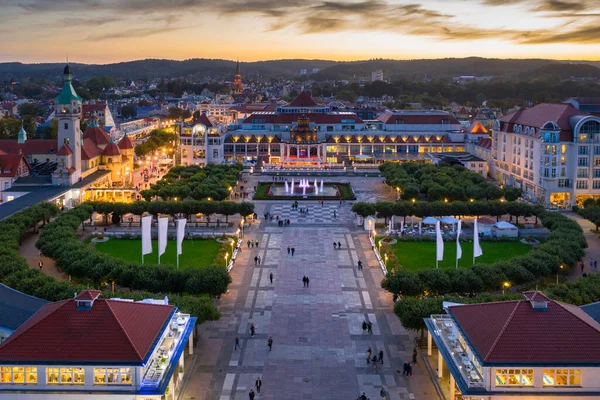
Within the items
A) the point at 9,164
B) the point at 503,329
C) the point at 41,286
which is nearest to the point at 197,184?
the point at 9,164

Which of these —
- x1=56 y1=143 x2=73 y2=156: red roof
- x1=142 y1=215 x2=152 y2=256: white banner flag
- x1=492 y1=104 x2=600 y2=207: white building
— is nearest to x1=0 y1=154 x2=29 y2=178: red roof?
x1=56 y1=143 x2=73 y2=156: red roof

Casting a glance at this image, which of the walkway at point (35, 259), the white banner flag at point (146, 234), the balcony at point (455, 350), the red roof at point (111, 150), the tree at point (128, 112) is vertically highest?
the tree at point (128, 112)

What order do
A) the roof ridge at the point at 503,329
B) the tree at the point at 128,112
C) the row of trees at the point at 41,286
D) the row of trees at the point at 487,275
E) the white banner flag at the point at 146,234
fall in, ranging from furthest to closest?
the tree at the point at 128,112, the white banner flag at the point at 146,234, the row of trees at the point at 487,275, the row of trees at the point at 41,286, the roof ridge at the point at 503,329

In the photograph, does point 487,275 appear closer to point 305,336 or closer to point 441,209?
point 305,336

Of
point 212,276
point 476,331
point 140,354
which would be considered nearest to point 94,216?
point 212,276

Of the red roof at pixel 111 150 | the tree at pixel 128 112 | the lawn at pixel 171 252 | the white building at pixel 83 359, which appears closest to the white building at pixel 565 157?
the lawn at pixel 171 252

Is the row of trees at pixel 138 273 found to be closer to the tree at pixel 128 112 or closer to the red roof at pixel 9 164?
the red roof at pixel 9 164

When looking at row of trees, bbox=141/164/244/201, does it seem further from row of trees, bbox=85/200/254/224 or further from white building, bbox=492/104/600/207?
white building, bbox=492/104/600/207

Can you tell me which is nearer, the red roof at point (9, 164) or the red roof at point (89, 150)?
the red roof at point (9, 164)
